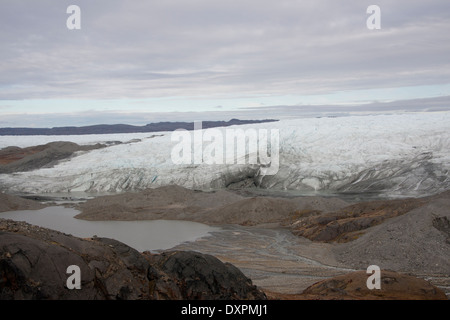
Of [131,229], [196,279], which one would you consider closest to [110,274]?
[196,279]

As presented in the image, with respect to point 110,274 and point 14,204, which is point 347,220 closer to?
point 110,274

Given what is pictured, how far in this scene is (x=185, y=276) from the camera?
22.9 feet

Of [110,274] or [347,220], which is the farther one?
[347,220]

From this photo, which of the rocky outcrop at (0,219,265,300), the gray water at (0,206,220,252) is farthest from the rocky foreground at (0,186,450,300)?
the gray water at (0,206,220,252)

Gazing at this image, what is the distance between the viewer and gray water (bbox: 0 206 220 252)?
51.5 feet

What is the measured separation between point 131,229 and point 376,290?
37.5 ft

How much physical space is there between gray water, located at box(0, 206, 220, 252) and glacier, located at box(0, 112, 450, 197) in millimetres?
10993

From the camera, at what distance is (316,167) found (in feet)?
100

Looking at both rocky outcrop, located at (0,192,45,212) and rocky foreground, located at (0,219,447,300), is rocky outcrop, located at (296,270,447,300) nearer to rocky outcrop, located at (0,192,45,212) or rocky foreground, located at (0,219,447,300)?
rocky foreground, located at (0,219,447,300)

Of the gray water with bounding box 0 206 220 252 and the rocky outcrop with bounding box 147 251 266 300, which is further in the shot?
the gray water with bounding box 0 206 220 252

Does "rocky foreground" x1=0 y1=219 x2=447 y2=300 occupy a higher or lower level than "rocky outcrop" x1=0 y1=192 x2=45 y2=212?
higher

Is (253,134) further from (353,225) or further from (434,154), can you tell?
(353,225)

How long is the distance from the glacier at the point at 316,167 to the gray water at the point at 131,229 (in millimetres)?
10993

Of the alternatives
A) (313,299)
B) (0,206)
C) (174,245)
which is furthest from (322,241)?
(0,206)
